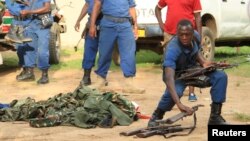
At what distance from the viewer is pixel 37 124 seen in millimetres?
7070

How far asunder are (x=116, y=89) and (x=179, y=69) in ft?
10.5

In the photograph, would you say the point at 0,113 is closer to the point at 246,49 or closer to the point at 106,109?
the point at 106,109

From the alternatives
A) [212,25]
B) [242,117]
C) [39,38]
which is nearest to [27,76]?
[39,38]

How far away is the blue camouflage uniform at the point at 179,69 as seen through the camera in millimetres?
6555

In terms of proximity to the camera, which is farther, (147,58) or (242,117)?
(147,58)

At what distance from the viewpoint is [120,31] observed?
9297 millimetres

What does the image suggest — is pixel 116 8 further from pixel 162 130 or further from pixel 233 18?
pixel 233 18

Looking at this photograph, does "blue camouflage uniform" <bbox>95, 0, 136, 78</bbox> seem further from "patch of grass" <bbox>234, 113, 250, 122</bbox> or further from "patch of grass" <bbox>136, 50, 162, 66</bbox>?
"patch of grass" <bbox>136, 50, 162, 66</bbox>

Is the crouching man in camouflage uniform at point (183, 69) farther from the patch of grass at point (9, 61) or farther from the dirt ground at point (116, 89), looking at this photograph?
the patch of grass at point (9, 61)

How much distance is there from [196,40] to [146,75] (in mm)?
4938

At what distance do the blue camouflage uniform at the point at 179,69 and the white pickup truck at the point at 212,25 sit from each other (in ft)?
15.7

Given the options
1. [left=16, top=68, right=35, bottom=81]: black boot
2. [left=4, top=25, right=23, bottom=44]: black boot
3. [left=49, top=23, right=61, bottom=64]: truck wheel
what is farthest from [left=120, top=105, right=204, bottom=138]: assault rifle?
[left=49, top=23, right=61, bottom=64]: truck wheel

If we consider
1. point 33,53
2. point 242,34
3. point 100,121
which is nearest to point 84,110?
point 100,121

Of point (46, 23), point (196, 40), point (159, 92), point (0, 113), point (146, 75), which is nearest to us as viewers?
point (196, 40)
